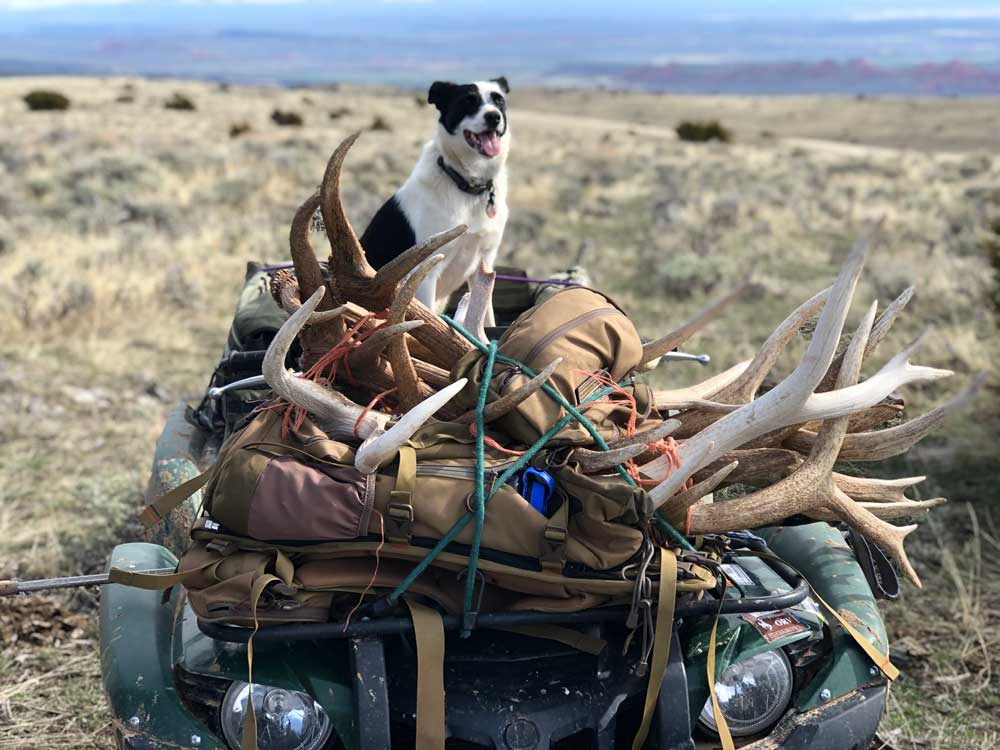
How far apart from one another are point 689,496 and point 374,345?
937 millimetres

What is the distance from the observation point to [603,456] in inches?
100

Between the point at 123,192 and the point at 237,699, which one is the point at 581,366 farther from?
the point at 123,192

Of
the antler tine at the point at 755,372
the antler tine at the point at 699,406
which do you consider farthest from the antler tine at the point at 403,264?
the antler tine at the point at 755,372

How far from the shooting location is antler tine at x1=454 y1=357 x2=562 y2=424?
2.55 meters

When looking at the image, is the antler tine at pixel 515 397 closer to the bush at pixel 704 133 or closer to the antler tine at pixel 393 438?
the antler tine at pixel 393 438

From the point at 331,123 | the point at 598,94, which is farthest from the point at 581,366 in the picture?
the point at 598,94

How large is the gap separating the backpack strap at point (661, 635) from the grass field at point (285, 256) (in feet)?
5.42

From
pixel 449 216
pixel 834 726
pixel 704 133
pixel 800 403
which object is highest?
pixel 800 403

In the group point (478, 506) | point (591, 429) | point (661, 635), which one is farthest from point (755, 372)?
point (478, 506)

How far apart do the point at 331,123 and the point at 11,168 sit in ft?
53.8

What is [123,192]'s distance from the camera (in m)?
15.5

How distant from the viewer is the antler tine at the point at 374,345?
270 cm

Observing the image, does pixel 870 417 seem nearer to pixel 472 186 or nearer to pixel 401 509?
pixel 401 509

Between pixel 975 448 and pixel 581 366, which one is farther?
pixel 975 448
